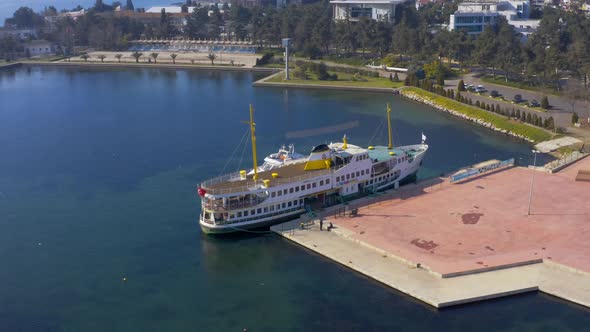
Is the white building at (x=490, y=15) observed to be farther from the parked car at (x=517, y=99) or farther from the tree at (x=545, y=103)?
the tree at (x=545, y=103)

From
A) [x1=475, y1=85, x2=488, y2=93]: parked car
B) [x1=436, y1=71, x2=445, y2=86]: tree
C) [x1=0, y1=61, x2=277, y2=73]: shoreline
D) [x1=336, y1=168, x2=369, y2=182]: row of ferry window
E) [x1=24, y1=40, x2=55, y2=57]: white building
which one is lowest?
[x1=336, y1=168, x2=369, y2=182]: row of ferry window

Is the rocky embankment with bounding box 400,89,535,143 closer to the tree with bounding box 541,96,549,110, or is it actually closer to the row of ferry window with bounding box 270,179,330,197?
the tree with bounding box 541,96,549,110

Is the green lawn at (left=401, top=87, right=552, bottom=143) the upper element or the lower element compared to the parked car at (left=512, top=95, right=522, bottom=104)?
lower

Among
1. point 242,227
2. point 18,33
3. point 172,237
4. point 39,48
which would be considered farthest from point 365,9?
point 172,237

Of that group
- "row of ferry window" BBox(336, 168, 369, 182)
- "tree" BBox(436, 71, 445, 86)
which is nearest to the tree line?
"tree" BBox(436, 71, 445, 86)

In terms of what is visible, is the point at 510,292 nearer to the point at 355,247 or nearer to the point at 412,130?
the point at 355,247

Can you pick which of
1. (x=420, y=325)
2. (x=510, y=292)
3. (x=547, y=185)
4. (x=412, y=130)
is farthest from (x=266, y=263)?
(x=412, y=130)

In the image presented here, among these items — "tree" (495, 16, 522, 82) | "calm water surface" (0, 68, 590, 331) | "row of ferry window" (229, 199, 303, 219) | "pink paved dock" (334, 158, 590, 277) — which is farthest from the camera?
"tree" (495, 16, 522, 82)

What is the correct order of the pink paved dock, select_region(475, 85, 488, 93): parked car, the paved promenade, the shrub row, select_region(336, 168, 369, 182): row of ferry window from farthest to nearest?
select_region(475, 85, 488, 93): parked car
the shrub row
select_region(336, 168, 369, 182): row of ferry window
the pink paved dock
the paved promenade
